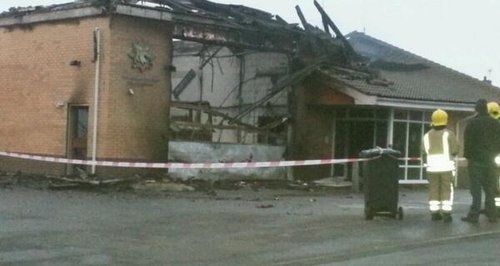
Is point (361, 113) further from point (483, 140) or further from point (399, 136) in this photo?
point (483, 140)

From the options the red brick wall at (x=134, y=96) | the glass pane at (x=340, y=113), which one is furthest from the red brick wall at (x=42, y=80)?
the glass pane at (x=340, y=113)

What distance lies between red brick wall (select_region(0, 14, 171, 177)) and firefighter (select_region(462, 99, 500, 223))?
11256mm

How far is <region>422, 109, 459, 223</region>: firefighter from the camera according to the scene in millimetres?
15508

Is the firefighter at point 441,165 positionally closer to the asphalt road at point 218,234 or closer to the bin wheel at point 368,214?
the asphalt road at point 218,234

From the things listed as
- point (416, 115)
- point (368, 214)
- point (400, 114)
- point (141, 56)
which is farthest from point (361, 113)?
point (368, 214)

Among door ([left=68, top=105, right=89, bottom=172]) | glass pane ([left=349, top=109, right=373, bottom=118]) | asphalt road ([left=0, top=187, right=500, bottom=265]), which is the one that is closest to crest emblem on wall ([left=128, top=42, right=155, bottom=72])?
door ([left=68, top=105, right=89, bottom=172])

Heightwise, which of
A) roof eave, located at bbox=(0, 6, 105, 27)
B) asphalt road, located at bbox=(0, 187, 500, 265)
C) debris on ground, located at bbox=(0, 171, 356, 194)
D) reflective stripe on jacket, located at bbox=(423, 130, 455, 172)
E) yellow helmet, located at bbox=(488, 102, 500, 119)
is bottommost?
debris on ground, located at bbox=(0, 171, 356, 194)

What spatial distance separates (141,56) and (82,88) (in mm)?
1873

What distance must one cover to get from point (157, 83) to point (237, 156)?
→ 3478 mm

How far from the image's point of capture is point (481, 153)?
50.7 feet

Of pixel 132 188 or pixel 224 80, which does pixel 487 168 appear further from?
Result: pixel 224 80

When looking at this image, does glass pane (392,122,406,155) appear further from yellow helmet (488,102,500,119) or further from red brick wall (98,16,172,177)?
yellow helmet (488,102,500,119)

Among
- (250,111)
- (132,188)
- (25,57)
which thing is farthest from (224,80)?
(132,188)

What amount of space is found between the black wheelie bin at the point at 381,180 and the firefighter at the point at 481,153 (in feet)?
4.10
